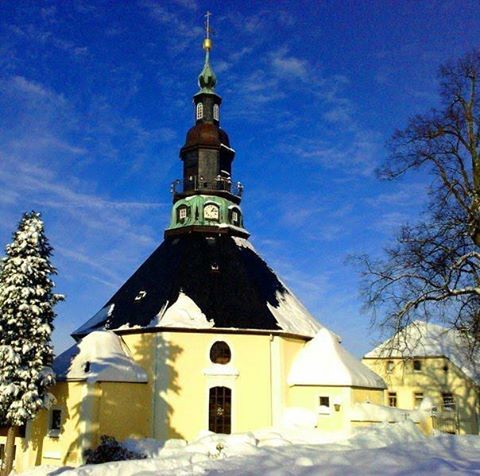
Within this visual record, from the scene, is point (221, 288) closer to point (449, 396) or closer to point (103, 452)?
point (103, 452)

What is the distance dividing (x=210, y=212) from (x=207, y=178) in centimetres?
268

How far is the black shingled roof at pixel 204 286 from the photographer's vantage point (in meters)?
26.0

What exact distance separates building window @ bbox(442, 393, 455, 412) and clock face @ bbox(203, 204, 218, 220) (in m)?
22.3

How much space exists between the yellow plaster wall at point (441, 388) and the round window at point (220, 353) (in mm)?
16482

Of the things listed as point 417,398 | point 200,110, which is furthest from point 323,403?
point 200,110

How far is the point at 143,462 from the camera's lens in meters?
17.6

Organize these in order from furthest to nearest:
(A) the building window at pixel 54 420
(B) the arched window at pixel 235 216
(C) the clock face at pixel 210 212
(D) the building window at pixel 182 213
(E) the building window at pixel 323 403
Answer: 1. (B) the arched window at pixel 235 216
2. (D) the building window at pixel 182 213
3. (C) the clock face at pixel 210 212
4. (E) the building window at pixel 323 403
5. (A) the building window at pixel 54 420

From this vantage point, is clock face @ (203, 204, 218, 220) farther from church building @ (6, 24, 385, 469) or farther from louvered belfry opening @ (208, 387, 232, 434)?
louvered belfry opening @ (208, 387, 232, 434)

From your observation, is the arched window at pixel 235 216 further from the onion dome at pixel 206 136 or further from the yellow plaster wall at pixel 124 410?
the yellow plaster wall at pixel 124 410

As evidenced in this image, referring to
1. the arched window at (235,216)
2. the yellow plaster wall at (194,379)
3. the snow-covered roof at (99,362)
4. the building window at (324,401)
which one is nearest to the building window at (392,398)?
the building window at (324,401)

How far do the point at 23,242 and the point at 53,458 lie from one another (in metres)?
9.15

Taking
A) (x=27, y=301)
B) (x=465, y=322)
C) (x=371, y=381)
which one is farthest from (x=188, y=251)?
(x=465, y=322)

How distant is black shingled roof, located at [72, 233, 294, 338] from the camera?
85.4 ft

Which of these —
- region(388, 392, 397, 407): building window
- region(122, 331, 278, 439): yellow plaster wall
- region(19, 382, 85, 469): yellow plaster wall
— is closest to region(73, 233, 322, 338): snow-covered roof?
region(122, 331, 278, 439): yellow plaster wall
